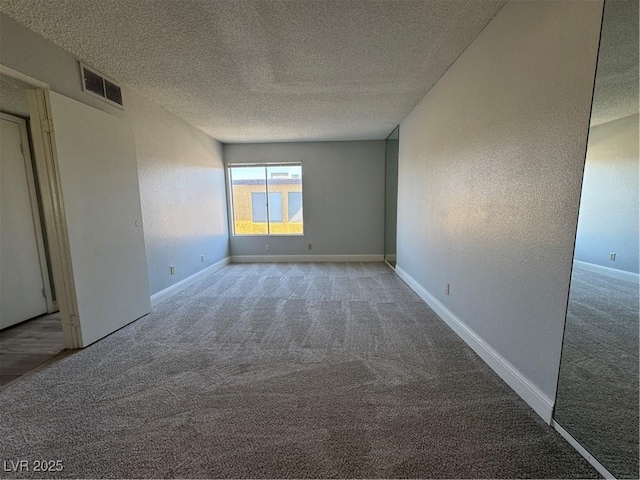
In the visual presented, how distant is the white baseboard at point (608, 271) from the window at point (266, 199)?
15.3 ft

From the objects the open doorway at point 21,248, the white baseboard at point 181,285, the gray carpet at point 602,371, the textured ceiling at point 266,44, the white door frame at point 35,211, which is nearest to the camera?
the gray carpet at point 602,371

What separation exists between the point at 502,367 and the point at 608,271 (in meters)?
0.91

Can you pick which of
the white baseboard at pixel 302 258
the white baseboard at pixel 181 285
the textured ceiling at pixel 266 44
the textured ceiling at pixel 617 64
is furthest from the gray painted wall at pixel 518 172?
the white baseboard at pixel 181 285

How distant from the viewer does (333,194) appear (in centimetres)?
546

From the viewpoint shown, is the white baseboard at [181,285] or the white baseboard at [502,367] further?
the white baseboard at [181,285]

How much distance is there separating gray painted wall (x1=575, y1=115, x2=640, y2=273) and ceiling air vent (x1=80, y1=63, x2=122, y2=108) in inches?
142

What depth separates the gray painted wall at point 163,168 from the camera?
1.92 metres

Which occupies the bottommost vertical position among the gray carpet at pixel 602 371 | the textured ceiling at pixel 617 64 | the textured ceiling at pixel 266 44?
the gray carpet at pixel 602 371

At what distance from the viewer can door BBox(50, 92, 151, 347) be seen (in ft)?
6.86

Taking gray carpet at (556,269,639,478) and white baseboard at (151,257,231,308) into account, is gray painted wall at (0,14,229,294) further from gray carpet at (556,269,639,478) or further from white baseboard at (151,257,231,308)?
gray carpet at (556,269,639,478)

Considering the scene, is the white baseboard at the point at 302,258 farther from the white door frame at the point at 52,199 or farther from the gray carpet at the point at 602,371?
the gray carpet at the point at 602,371

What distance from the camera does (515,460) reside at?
3.93 feet

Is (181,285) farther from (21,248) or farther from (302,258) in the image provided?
(302,258)

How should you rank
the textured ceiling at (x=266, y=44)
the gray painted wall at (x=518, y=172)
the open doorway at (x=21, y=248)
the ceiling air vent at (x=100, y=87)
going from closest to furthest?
the gray painted wall at (x=518, y=172), the textured ceiling at (x=266, y=44), the ceiling air vent at (x=100, y=87), the open doorway at (x=21, y=248)
